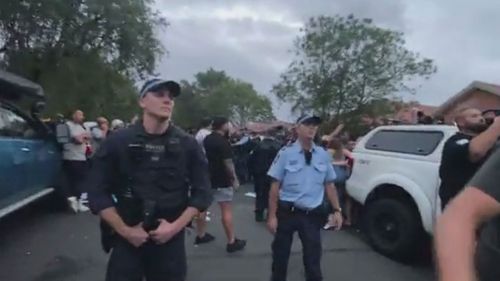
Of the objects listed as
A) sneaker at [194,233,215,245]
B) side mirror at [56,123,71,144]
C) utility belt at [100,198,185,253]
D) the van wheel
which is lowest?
sneaker at [194,233,215,245]

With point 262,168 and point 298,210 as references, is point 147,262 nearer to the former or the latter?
point 298,210

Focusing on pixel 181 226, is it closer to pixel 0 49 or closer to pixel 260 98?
pixel 0 49

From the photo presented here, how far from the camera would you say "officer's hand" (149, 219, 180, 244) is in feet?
10.1

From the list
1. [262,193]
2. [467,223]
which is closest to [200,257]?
[262,193]

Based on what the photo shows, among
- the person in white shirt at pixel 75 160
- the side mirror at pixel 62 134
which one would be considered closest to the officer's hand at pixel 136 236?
the side mirror at pixel 62 134

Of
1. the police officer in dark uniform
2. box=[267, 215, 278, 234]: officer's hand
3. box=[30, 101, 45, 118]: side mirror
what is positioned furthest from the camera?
the police officer in dark uniform

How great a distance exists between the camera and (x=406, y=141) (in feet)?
23.9

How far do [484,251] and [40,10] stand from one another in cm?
2464

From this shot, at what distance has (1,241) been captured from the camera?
706 centimetres

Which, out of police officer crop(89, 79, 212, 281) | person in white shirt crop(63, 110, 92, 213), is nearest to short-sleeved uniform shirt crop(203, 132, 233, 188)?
person in white shirt crop(63, 110, 92, 213)

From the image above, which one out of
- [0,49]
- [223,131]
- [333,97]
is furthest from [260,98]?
[223,131]

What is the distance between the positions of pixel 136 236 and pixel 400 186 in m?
4.38

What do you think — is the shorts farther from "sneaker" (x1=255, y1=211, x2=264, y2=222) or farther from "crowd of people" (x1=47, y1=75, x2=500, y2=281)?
"sneaker" (x1=255, y1=211, x2=264, y2=222)

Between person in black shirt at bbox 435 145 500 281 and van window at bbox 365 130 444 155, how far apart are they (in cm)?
539
